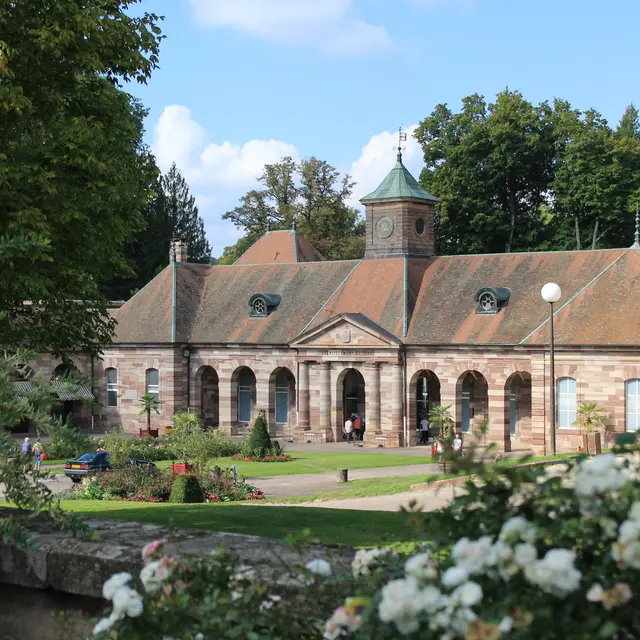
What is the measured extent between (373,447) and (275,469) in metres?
11.0

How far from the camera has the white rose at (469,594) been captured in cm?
402

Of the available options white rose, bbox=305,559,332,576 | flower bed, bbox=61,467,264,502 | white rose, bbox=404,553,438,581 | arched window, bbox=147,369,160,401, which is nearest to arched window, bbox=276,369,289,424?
arched window, bbox=147,369,160,401

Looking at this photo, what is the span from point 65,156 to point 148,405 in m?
37.8

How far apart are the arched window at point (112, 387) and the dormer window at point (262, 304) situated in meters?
8.63

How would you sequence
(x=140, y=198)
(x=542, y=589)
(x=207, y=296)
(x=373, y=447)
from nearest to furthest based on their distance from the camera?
(x=542, y=589) → (x=140, y=198) → (x=373, y=447) → (x=207, y=296)

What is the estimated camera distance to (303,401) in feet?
170

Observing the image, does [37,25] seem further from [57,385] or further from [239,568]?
[239,568]

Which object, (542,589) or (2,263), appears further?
(2,263)

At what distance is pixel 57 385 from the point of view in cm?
805

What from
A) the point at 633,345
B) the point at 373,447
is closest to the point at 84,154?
the point at 633,345

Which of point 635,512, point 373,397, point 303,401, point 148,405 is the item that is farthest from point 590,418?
point 635,512

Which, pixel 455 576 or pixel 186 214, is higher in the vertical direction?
pixel 186 214

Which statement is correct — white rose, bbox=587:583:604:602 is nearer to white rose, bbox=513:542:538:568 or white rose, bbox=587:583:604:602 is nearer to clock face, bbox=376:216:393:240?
white rose, bbox=513:542:538:568

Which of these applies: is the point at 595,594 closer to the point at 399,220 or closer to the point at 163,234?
the point at 399,220
